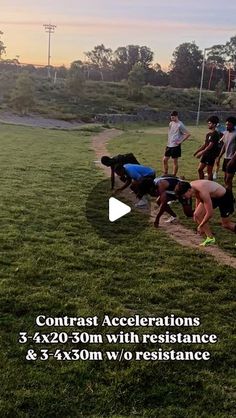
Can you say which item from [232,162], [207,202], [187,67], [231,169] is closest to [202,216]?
[207,202]

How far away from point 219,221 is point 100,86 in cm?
6149

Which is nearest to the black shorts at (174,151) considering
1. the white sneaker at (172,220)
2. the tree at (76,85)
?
the white sneaker at (172,220)

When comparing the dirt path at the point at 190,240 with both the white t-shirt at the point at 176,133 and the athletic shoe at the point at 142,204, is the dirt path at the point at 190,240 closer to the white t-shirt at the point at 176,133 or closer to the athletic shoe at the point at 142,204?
the athletic shoe at the point at 142,204

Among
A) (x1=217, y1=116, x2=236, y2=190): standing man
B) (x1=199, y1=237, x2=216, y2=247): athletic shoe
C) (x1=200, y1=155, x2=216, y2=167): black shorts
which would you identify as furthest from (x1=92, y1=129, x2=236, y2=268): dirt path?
(x1=200, y1=155, x2=216, y2=167): black shorts

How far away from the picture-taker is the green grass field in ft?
12.5

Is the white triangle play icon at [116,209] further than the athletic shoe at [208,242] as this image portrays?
Yes

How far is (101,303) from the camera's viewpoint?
5.38 m

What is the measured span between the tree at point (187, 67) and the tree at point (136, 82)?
78.7 feet

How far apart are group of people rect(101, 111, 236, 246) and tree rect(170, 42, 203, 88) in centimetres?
7710

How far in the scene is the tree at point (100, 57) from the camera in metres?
96.4

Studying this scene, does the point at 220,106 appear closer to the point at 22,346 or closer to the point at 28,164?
the point at 28,164

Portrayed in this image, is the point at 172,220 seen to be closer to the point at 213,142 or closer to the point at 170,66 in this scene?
the point at 213,142

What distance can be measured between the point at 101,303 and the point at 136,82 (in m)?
60.6

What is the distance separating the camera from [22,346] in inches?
175
